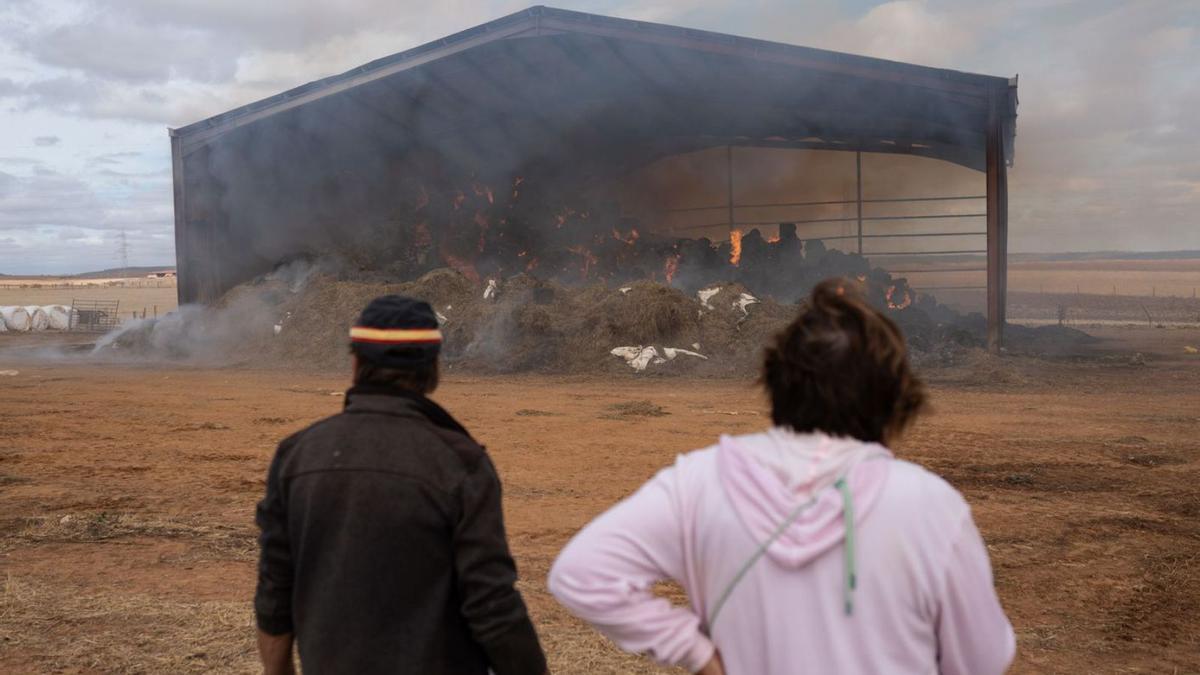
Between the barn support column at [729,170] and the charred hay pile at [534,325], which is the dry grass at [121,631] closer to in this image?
the charred hay pile at [534,325]

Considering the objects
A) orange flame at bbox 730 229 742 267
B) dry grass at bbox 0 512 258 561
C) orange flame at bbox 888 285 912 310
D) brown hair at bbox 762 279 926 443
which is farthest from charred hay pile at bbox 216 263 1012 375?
brown hair at bbox 762 279 926 443

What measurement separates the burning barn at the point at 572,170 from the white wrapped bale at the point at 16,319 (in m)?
13.2

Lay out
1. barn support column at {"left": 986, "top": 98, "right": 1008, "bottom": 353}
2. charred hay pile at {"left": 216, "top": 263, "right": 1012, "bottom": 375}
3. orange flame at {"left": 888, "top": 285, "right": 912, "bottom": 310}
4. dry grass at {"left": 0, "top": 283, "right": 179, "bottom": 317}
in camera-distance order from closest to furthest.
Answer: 1. charred hay pile at {"left": 216, "top": 263, "right": 1012, "bottom": 375}
2. barn support column at {"left": 986, "top": 98, "right": 1008, "bottom": 353}
3. orange flame at {"left": 888, "top": 285, "right": 912, "bottom": 310}
4. dry grass at {"left": 0, "top": 283, "right": 179, "bottom": 317}

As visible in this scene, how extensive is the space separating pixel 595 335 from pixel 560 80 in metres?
8.66

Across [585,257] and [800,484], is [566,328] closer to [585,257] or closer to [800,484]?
[585,257]

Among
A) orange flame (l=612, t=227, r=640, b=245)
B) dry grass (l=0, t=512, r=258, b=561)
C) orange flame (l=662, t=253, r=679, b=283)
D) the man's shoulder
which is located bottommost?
dry grass (l=0, t=512, r=258, b=561)

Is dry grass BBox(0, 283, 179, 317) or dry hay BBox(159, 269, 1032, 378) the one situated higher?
dry grass BBox(0, 283, 179, 317)

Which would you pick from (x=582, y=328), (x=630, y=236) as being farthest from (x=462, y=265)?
(x=582, y=328)

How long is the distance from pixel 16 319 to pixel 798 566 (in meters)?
39.7

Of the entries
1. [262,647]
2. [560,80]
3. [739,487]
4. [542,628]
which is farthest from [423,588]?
[560,80]

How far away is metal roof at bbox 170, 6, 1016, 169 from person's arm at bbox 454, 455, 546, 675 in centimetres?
1899

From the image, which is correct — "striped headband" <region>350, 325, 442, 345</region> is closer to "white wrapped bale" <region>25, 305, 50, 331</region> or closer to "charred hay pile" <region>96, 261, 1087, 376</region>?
"charred hay pile" <region>96, 261, 1087, 376</region>

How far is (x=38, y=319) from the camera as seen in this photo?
34.7 metres

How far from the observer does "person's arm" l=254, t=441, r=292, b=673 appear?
91.9 inches
